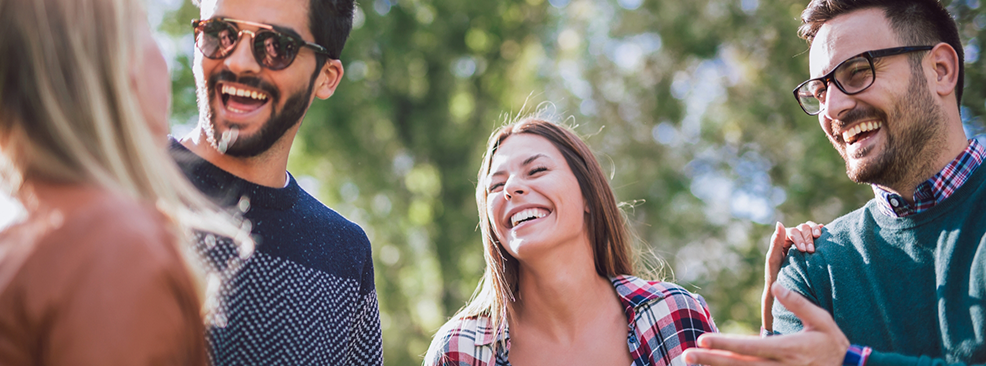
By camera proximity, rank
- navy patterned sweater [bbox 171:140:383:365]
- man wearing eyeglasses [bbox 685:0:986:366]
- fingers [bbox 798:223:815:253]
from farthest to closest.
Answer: fingers [bbox 798:223:815:253] < man wearing eyeglasses [bbox 685:0:986:366] < navy patterned sweater [bbox 171:140:383:365]

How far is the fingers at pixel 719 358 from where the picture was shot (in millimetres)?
1889

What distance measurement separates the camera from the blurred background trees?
11992 millimetres

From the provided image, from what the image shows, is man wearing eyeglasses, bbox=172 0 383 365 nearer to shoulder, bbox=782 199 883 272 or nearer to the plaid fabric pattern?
shoulder, bbox=782 199 883 272

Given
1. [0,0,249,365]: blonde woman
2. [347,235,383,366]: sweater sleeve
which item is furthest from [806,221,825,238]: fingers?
[0,0,249,365]: blonde woman

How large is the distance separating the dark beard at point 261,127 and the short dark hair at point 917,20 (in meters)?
2.32

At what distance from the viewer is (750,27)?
456 inches

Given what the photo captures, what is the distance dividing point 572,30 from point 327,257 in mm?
13369

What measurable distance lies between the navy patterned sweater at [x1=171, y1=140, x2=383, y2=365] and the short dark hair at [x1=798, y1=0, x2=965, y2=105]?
2.32 meters

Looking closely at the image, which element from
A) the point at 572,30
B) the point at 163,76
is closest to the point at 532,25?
the point at 572,30

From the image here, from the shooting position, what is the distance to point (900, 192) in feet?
8.41

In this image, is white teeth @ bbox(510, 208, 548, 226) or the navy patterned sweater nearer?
the navy patterned sweater

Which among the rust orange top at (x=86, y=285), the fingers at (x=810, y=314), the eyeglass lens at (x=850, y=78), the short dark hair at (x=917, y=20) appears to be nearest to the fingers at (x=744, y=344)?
the fingers at (x=810, y=314)

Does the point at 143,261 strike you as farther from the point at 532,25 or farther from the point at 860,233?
the point at 532,25

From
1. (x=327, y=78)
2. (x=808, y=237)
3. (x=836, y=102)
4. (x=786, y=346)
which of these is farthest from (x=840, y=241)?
(x=327, y=78)
